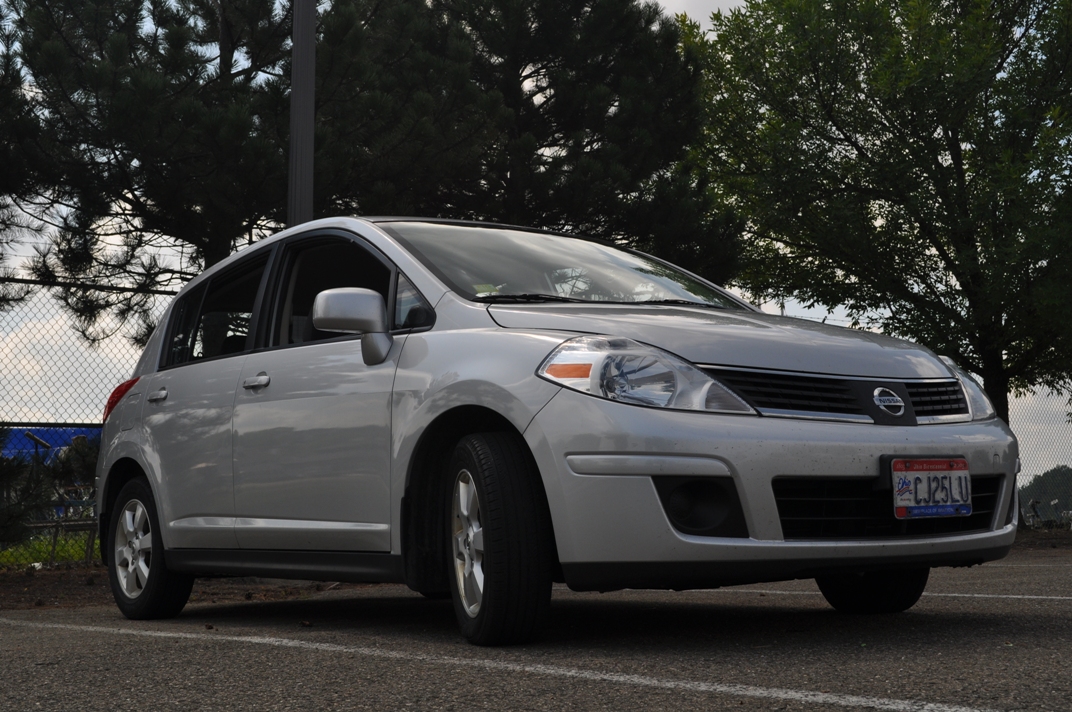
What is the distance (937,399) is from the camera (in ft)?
15.4

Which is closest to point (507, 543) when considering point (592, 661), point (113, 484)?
point (592, 661)

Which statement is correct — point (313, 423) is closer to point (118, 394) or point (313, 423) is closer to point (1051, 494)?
point (118, 394)

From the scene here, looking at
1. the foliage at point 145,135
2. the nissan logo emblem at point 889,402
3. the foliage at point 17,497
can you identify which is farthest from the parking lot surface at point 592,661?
the foliage at point 145,135

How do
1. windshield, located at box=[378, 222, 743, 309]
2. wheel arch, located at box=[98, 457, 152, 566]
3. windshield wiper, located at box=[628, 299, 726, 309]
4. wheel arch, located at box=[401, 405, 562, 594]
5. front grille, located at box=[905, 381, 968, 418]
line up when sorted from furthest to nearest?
wheel arch, located at box=[98, 457, 152, 566] < windshield wiper, located at box=[628, 299, 726, 309] < windshield, located at box=[378, 222, 743, 309] < wheel arch, located at box=[401, 405, 562, 594] < front grille, located at box=[905, 381, 968, 418]

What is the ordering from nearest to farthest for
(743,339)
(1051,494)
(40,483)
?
(743,339) → (40,483) → (1051,494)

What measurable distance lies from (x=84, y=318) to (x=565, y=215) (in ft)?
19.9

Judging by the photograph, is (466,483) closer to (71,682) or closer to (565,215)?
(71,682)

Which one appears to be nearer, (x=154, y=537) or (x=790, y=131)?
(x=154, y=537)

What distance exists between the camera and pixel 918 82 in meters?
15.4

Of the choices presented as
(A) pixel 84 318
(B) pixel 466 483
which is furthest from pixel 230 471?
(A) pixel 84 318

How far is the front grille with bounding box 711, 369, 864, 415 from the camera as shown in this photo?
4.24 metres

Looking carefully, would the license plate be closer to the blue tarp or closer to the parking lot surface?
the parking lot surface

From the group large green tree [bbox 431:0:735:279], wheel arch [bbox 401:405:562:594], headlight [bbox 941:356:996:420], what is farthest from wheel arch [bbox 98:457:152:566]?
large green tree [bbox 431:0:735:279]

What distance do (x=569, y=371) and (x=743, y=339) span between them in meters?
0.63
